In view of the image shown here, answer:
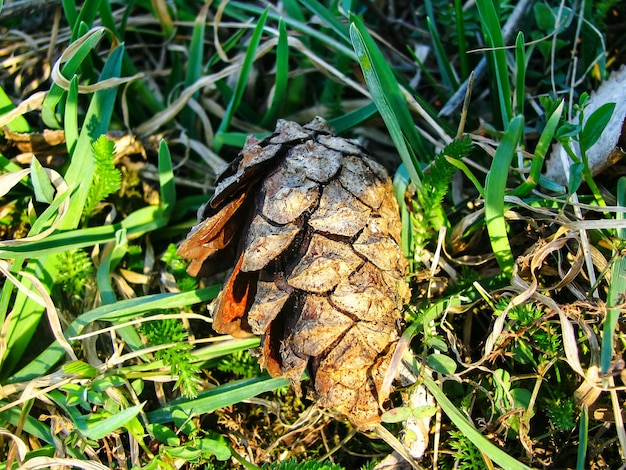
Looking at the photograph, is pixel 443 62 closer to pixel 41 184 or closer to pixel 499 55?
pixel 499 55

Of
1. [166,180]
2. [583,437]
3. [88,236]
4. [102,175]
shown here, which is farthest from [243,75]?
[583,437]

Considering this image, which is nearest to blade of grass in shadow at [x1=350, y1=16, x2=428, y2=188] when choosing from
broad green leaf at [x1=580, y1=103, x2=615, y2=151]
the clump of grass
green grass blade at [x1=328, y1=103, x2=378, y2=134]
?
the clump of grass

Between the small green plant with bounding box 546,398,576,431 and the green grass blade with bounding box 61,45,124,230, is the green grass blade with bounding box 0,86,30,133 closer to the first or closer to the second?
the green grass blade with bounding box 61,45,124,230

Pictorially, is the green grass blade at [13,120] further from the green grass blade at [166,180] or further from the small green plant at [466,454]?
the small green plant at [466,454]

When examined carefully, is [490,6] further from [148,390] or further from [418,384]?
[148,390]

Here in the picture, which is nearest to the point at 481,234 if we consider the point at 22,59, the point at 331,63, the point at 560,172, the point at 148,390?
the point at 560,172

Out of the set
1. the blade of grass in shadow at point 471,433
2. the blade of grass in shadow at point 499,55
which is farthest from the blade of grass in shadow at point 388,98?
the blade of grass in shadow at point 471,433

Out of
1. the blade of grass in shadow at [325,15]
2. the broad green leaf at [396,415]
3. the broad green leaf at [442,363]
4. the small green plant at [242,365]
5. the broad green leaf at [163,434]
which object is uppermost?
the blade of grass in shadow at [325,15]
